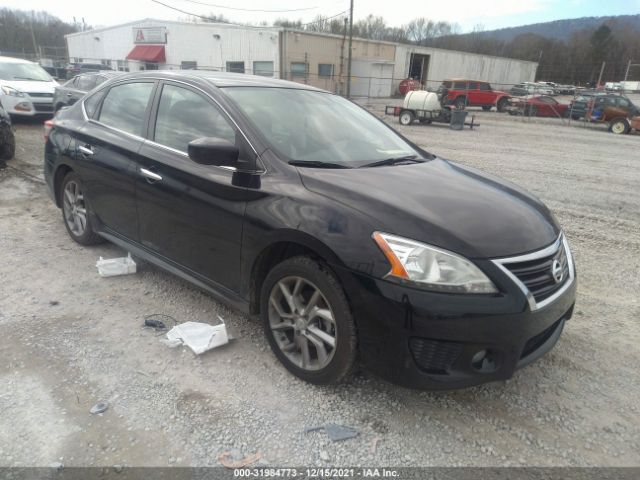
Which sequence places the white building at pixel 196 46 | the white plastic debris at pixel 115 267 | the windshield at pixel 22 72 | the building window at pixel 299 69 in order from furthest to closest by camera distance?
the building window at pixel 299 69
the white building at pixel 196 46
the windshield at pixel 22 72
the white plastic debris at pixel 115 267

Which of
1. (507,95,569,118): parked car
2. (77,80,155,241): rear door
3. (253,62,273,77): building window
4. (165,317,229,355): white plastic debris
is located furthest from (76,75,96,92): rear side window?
(507,95,569,118): parked car

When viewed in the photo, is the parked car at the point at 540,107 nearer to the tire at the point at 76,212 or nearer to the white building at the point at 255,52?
the white building at the point at 255,52

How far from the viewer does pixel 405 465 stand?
2.18 metres

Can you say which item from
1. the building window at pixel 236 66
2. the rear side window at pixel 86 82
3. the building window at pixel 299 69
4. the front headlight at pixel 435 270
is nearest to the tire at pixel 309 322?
the front headlight at pixel 435 270

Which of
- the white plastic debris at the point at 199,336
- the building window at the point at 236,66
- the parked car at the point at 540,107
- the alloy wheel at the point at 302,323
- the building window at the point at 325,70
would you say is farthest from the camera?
the building window at the point at 325,70

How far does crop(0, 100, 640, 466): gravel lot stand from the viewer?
2.23 m

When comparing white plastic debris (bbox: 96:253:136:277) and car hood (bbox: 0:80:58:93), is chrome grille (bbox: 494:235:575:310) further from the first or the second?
car hood (bbox: 0:80:58:93)

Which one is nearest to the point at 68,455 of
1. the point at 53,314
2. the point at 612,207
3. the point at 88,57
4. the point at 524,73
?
the point at 53,314

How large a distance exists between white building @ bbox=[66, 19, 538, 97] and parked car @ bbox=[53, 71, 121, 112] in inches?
811

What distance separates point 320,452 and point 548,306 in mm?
1354

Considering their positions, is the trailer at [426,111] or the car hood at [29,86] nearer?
the car hood at [29,86]

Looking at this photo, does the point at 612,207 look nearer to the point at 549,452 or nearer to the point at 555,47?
the point at 549,452

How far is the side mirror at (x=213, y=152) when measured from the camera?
8.66 feet

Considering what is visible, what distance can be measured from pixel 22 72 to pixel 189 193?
13.0 metres
